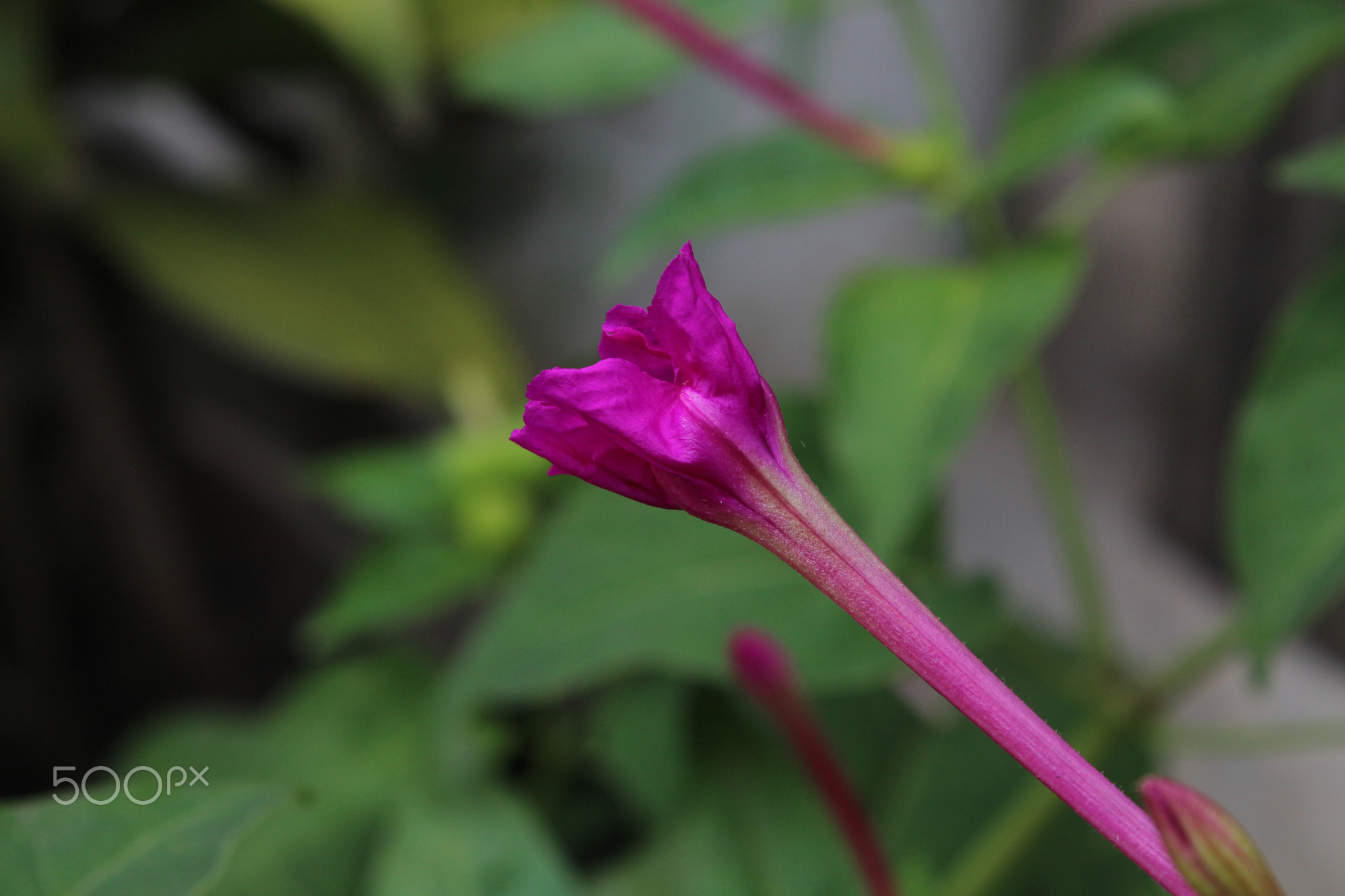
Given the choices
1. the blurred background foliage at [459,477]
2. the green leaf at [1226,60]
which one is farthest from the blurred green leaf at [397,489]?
the green leaf at [1226,60]

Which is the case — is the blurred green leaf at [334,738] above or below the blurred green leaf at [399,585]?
below

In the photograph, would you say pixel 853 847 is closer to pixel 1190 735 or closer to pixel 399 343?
pixel 1190 735

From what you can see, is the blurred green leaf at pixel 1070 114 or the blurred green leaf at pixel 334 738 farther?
the blurred green leaf at pixel 334 738

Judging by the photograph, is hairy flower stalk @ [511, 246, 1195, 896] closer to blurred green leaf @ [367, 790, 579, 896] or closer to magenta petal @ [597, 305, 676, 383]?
magenta petal @ [597, 305, 676, 383]

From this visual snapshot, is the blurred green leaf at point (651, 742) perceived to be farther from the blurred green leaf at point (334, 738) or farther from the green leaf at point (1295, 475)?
the green leaf at point (1295, 475)

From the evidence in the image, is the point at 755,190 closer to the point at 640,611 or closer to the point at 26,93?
the point at 640,611

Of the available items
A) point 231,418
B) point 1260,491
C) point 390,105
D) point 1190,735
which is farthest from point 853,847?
point 231,418

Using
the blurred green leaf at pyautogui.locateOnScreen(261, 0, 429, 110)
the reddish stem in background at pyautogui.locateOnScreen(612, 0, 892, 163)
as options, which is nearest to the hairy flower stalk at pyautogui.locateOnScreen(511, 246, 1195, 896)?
the reddish stem in background at pyautogui.locateOnScreen(612, 0, 892, 163)
